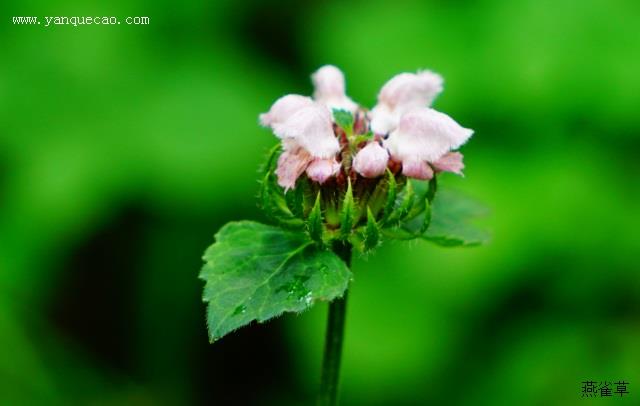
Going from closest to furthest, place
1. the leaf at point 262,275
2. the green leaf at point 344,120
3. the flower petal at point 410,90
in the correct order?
1. the leaf at point 262,275
2. the green leaf at point 344,120
3. the flower petal at point 410,90

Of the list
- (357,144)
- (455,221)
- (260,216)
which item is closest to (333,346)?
(357,144)

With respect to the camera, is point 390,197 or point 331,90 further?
point 331,90

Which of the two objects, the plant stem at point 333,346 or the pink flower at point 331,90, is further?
the pink flower at point 331,90

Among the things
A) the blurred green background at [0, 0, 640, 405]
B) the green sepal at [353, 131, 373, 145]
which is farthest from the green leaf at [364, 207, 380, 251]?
the blurred green background at [0, 0, 640, 405]

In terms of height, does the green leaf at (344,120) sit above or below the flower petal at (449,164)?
above

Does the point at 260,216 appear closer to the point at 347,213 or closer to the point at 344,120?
the point at 344,120

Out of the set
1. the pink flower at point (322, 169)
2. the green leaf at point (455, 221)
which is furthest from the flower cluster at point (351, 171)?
the green leaf at point (455, 221)

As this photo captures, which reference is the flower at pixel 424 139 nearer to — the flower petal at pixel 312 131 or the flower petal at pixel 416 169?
the flower petal at pixel 416 169
